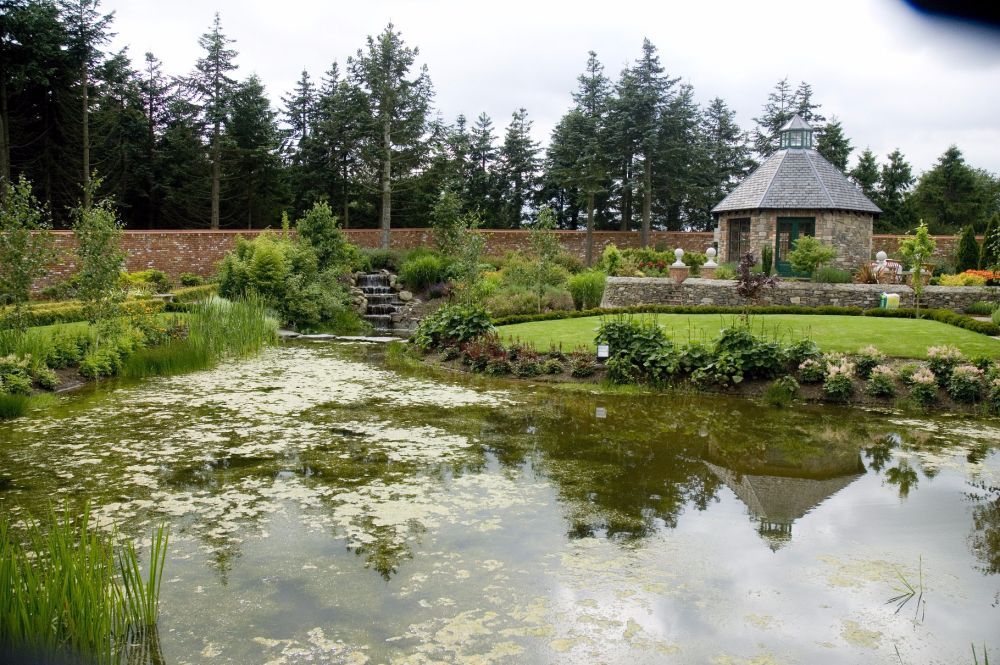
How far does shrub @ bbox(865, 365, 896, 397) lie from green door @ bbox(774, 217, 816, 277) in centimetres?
1388

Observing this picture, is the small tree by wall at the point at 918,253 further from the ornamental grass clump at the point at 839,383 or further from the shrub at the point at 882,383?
the ornamental grass clump at the point at 839,383

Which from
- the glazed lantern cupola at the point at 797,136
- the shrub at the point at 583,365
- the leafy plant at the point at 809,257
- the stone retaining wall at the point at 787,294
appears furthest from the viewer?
the glazed lantern cupola at the point at 797,136

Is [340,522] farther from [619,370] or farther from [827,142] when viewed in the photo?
[827,142]

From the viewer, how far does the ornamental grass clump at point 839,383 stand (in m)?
10.3

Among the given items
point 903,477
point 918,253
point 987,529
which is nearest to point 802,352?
point 903,477

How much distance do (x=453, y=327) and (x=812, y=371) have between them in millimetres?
6552

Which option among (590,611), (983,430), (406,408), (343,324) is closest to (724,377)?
(983,430)

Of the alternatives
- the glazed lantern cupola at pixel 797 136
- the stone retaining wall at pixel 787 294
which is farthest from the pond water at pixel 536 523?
the glazed lantern cupola at pixel 797 136

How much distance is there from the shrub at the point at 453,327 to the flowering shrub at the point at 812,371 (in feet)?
18.7

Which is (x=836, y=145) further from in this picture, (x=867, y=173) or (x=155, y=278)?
(x=155, y=278)

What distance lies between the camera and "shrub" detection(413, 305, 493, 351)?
564 inches

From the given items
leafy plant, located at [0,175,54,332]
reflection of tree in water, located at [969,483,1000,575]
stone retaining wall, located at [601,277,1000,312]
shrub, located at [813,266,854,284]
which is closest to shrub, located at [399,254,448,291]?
stone retaining wall, located at [601,277,1000,312]

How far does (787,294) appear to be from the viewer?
1681 cm

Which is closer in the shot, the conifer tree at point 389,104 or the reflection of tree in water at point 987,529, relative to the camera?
the reflection of tree in water at point 987,529
